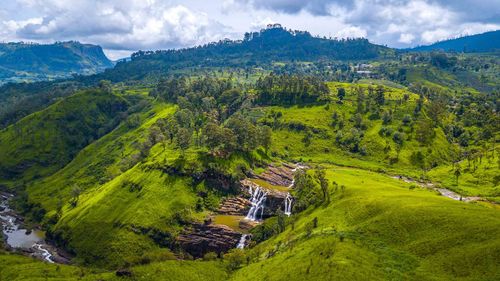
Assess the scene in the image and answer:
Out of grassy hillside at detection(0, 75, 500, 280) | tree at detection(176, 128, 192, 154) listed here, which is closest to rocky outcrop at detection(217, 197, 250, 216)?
grassy hillside at detection(0, 75, 500, 280)

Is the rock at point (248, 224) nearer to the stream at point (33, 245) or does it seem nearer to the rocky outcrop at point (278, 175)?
the rocky outcrop at point (278, 175)

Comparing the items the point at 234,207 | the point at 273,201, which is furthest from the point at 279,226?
the point at 234,207

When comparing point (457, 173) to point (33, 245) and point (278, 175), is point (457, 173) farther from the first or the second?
point (33, 245)

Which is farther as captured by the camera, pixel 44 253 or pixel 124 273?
pixel 44 253

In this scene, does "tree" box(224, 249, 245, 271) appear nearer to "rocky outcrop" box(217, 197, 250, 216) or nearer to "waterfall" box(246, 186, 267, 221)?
"waterfall" box(246, 186, 267, 221)

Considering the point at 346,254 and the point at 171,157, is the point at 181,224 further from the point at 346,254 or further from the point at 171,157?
the point at 346,254

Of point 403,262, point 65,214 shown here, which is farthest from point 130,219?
point 403,262
